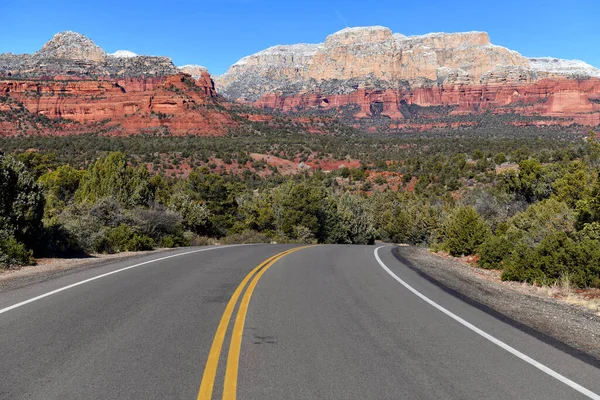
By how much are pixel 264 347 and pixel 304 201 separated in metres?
35.5

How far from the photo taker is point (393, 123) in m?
168

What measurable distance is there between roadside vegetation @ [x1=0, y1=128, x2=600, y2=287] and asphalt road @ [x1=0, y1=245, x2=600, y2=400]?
6548 millimetres

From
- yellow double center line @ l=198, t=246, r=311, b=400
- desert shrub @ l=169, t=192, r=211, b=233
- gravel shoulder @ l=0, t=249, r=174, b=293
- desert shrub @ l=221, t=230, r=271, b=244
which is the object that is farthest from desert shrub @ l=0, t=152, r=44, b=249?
desert shrub @ l=221, t=230, r=271, b=244

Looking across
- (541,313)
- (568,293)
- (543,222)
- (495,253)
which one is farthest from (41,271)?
(543,222)

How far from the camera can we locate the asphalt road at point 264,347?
4.84 metres

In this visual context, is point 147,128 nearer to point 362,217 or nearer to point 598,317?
point 362,217

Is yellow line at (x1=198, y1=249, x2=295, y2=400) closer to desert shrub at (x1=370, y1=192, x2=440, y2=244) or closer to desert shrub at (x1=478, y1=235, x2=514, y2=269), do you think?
desert shrub at (x1=478, y1=235, x2=514, y2=269)

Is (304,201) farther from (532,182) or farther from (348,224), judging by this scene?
(532,182)

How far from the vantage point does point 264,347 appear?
617cm

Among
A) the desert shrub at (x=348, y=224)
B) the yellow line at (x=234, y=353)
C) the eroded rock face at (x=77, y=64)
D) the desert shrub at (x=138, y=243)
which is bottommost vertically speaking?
Result: the desert shrub at (x=348, y=224)

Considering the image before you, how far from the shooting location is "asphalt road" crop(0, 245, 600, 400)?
484 cm

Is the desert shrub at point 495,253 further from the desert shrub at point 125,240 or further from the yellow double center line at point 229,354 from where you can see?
the desert shrub at point 125,240

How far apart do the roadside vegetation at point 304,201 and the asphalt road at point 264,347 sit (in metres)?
6.55

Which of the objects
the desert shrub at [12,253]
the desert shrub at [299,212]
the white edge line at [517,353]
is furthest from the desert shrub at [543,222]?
the desert shrub at [299,212]
